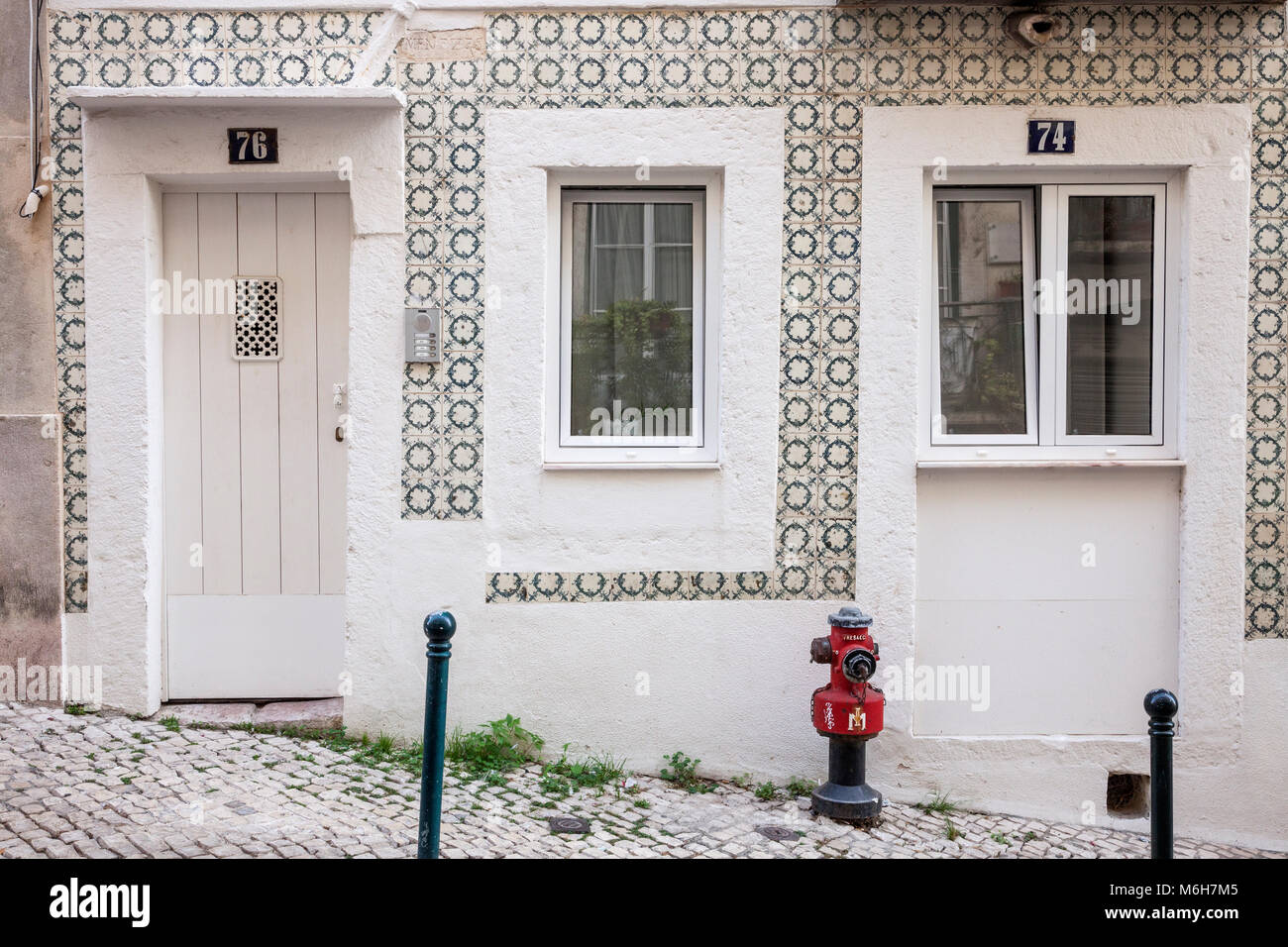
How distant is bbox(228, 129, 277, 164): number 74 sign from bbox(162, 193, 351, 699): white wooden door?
10.7 inches

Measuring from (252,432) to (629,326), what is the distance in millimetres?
2008

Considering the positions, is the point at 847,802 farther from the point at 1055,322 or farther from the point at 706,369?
the point at 1055,322

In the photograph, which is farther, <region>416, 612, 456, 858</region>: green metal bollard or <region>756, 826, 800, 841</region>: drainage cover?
<region>756, 826, 800, 841</region>: drainage cover

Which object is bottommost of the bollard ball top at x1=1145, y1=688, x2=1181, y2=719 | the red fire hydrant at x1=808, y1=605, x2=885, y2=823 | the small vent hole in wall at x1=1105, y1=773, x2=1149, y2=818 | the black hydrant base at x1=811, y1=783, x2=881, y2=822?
the small vent hole in wall at x1=1105, y1=773, x2=1149, y2=818

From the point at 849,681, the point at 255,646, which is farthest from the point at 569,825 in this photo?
the point at 255,646

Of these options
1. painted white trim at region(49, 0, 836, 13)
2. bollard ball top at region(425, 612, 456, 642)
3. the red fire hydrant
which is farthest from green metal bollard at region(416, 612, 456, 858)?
painted white trim at region(49, 0, 836, 13)

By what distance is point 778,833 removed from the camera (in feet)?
16.7

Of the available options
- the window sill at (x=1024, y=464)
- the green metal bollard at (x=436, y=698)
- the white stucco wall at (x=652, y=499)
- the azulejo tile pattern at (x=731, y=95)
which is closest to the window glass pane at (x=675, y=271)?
the white stucco wall at (x=652, y=499)

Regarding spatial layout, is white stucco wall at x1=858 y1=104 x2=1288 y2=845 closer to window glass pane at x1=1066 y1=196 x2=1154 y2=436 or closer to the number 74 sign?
window glass pane at x1=1066 y1=196 x2=1154 y2=436

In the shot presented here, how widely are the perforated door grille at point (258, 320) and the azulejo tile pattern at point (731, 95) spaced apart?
2.45 feet

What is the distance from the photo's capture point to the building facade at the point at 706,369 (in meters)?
5.62

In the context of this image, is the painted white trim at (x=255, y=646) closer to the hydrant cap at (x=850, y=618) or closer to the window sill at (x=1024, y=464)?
the hydrant cap at (x=850, y=618)

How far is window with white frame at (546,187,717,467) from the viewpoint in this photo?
5.85 m

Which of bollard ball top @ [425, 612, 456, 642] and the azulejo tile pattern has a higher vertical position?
the azulejo tile pattern
